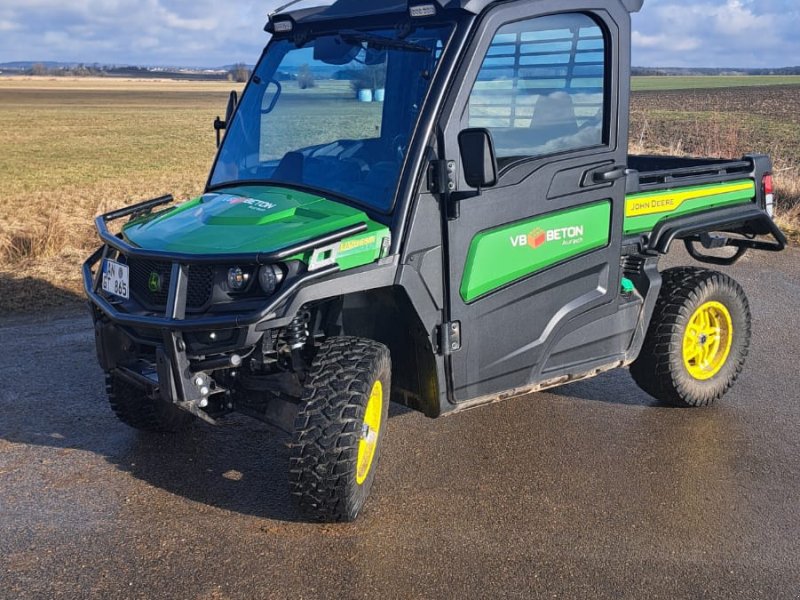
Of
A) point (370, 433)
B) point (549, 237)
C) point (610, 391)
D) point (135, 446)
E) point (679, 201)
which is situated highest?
point (679, 201)

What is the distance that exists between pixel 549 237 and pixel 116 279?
215 centimetres

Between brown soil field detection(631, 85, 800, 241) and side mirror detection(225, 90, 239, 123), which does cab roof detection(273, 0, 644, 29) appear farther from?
brown soil field detection(631, 85, 800, 241)

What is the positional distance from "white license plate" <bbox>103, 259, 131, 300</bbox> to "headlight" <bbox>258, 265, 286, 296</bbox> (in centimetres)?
78

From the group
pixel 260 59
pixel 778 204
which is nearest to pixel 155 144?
pixel 778 204

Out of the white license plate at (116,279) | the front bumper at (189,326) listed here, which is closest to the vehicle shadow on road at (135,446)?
the front bumper at (189,326)

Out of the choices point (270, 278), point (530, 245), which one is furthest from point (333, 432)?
point (530, 245)

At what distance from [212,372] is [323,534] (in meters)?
0.88

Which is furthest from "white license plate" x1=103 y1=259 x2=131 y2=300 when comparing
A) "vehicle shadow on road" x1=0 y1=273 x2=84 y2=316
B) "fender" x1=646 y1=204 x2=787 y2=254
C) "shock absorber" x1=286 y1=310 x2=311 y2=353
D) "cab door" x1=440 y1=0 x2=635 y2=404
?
"vehicle shadow on road" x1=0 y1=273 x2=84 y2=316

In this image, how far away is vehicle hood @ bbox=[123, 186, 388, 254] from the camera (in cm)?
390

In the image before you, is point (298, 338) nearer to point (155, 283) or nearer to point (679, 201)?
point (155, 283)

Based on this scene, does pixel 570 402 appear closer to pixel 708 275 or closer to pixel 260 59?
pixel 708 275

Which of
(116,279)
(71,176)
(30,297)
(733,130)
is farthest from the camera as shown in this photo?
(71,176)

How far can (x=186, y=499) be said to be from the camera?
4.34m

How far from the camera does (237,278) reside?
12.6ft
